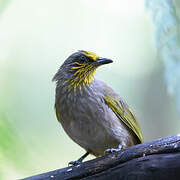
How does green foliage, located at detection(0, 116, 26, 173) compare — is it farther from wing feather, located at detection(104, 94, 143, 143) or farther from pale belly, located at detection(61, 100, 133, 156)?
wing feather, located at detection(104, 94, 143, 143)

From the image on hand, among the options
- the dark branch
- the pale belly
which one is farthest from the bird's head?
the dark branch

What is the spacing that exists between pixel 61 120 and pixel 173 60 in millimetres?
1963

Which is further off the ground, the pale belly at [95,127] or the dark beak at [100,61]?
the dark beak at [100,61]

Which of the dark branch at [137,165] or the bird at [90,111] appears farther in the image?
the bird at [90,111]

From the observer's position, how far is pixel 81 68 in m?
5.68

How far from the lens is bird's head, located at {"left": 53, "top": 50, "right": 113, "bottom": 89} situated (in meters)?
5.57

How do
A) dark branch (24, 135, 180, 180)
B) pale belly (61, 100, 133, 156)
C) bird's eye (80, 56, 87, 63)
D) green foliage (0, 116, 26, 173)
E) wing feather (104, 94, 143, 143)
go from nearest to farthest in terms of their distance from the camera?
green foliage (0, 116, 26, 173)
dark branch (24, 135, 180, 180)
pale belly (61, 100, 133, 156)
wing feather (104, 94, 143, 143)
bird's eye (80, 56, 87, 63)

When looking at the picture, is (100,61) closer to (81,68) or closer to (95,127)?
(81,68)

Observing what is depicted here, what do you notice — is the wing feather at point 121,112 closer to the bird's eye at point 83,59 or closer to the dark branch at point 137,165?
the bird's eye at point 83,59

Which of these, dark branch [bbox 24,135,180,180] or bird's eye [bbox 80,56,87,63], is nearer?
dark branch [bbox 24,135,180,180]

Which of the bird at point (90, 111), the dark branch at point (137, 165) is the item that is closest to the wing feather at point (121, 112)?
the bird at point (90, 111)

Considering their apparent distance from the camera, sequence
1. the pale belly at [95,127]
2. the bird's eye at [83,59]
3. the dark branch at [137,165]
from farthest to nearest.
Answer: the bird's eye at [83,59], the pale belly at [95,127], the dark branch at [137,165]

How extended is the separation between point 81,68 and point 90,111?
0.82 m

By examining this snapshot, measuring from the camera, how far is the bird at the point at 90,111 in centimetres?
518
